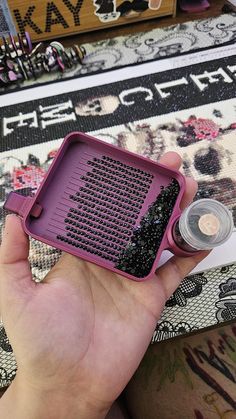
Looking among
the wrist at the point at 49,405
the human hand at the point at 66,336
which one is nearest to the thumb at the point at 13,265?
the human hand at the point at 66,336

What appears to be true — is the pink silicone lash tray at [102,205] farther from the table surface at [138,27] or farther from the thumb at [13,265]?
the table surface at [138,27]

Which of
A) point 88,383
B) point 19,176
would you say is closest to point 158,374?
point 88,383

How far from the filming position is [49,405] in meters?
0.50

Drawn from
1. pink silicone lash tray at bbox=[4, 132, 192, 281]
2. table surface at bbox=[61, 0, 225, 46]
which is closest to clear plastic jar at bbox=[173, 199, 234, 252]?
pink silicone lash tray at bbox=[4, 132, 192, 281]

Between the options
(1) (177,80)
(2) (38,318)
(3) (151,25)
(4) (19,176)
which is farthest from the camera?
(3) (151,25)

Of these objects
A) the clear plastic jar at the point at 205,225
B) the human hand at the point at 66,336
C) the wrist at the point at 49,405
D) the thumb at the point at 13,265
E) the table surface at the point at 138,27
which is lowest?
the wrist at the point at 49,405

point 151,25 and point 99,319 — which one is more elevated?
point 151,25

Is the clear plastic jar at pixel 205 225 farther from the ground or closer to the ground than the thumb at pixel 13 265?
farther from the ground

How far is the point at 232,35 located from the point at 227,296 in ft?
2.25

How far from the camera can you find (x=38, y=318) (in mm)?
478

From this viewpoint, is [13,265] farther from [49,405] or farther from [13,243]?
[49,405]

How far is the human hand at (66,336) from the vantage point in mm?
479

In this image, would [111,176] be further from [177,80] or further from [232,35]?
[232,35]

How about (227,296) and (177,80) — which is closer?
(227,296)
